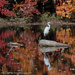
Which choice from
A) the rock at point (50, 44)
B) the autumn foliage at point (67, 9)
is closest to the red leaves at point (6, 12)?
the autumn foliage at point (67, 9)

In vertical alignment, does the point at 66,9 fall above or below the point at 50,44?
below

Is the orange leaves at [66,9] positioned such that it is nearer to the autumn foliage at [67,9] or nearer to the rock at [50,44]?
A: the autumn foliage at [67,9]

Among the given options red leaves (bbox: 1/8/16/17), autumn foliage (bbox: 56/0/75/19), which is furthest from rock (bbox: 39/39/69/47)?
autumn foliage (bbox: 56/0/75/19)

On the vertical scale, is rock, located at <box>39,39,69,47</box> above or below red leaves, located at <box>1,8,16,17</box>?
above

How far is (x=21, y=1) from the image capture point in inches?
1486

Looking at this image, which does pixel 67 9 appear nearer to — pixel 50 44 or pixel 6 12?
pixel 6 12

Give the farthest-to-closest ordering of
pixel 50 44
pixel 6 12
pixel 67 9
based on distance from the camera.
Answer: pixel 67 9 < pixel 6 12 < pixel 50 44

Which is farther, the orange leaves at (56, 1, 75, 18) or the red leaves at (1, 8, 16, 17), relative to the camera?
the orange leaves at (56, 1, 75, 18)

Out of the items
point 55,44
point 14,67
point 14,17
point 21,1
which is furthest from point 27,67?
point 21,1

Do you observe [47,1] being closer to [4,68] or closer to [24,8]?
[24,8]

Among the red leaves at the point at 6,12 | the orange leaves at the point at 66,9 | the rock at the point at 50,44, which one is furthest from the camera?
the orange leaves at the point at 66,9

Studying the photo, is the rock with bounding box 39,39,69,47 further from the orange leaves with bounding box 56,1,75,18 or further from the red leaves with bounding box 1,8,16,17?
the orange leaves with bounding box 56,1,75,18

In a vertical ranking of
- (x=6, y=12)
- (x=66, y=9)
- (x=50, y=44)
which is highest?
(x=50, y=44)

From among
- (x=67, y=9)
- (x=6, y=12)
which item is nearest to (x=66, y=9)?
(x=67, y=9)
